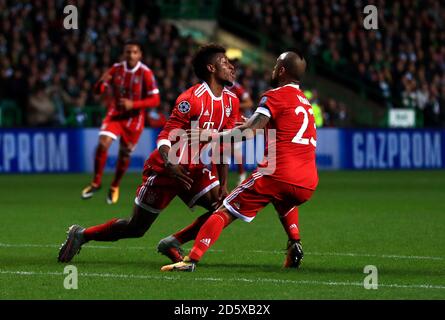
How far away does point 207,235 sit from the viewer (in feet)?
30.7

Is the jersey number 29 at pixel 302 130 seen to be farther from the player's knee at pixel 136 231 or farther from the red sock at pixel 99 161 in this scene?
the red sock at pixel 99 161

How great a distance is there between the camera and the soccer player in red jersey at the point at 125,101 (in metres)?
17.0

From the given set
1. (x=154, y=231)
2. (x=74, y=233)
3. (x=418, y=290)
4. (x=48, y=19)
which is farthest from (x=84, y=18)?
(x=418, y=290)

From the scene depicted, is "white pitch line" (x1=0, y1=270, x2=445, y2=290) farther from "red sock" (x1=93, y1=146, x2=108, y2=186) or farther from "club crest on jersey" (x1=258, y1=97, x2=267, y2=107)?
"red sock" (x1=93, y1=146, x2=108, y2=186)

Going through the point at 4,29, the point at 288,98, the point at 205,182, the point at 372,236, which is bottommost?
the point at 372,236

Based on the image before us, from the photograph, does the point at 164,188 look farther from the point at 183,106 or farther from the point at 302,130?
the point at 302,130

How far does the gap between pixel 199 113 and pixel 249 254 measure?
1819 mm

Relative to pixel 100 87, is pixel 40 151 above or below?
below

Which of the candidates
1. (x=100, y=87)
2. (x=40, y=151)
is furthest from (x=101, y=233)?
(x=40, y=151)

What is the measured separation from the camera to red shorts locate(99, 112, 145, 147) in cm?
1741

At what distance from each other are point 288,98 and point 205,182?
117 cm

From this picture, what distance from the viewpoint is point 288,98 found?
9461mm

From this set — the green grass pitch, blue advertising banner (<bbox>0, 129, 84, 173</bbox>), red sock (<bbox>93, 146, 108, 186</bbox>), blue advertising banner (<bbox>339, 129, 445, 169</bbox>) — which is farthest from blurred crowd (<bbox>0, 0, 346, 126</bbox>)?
red sock (<bbox>93, 146, 108, 186</bbox>)
